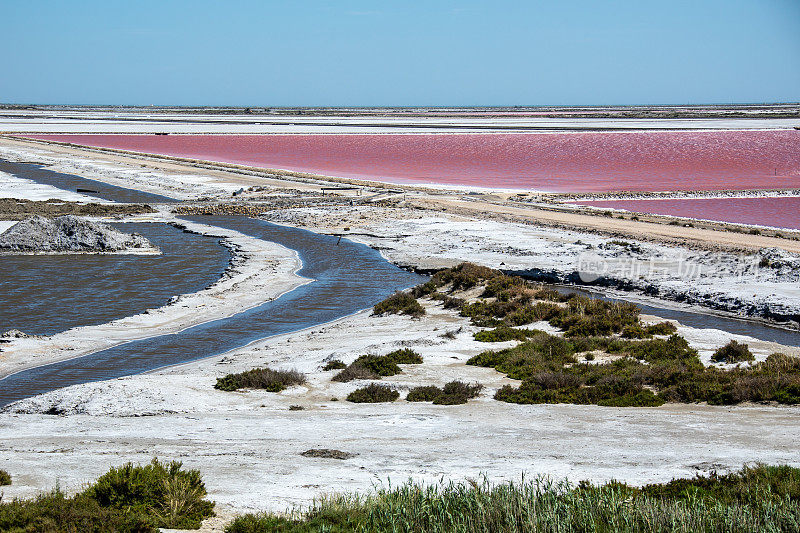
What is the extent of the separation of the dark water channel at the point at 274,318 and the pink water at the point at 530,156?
1040 inches

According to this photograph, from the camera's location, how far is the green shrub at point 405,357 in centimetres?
1691

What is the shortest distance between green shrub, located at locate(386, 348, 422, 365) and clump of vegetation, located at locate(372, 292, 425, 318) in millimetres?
4818

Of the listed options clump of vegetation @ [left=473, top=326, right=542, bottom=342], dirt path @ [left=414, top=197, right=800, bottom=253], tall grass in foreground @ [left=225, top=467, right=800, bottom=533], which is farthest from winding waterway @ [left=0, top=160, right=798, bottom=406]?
tall grass in foreground @ [left=225, top=467, right=800, bottom=533]

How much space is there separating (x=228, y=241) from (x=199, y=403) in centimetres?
2290

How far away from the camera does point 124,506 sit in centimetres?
818

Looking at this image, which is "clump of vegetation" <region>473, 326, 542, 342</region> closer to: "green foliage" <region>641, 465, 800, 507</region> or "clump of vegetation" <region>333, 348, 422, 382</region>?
"clump of vegetation" <region>333, 348, 422, 382</region>

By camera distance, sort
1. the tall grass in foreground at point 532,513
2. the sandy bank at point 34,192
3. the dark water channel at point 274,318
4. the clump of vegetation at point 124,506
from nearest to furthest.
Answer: the tall grass in foreground at point 532,513, the clump of vegetation at point 124,506, the dark water channel at point 274,318, the sandy bank at point 34,192

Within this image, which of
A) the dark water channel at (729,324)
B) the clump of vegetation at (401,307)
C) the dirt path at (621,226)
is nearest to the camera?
the dark water channel at (729,324)

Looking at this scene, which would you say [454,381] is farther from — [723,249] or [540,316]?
[723,249]

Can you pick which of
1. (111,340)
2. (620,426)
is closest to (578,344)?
(620,426)

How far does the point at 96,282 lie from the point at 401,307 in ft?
38.5

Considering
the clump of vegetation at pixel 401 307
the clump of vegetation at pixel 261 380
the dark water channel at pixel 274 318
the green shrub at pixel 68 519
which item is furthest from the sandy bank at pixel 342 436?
the clump of vegetation at pixel 401 307

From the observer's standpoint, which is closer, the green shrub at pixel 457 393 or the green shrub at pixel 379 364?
the green shrub at pixel 457 393

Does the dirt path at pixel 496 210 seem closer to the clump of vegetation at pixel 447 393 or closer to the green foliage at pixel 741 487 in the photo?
the clump of vegetation at pixel 447 393
